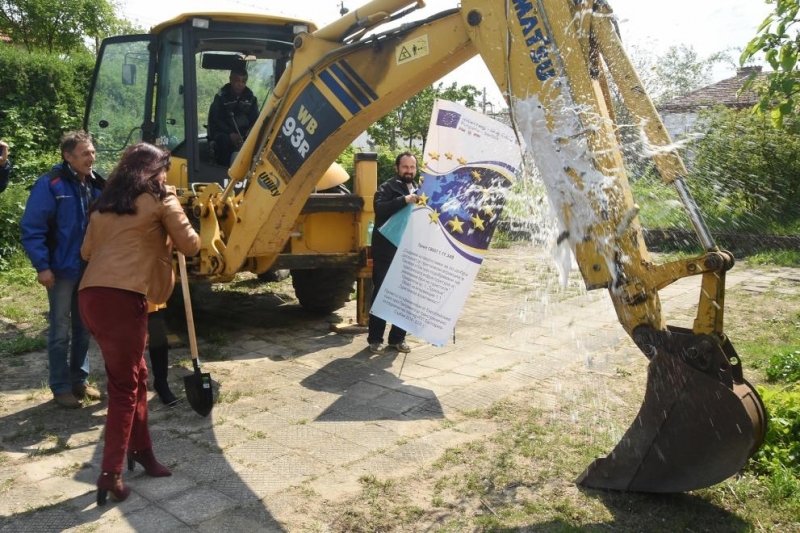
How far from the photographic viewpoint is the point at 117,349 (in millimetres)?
3738

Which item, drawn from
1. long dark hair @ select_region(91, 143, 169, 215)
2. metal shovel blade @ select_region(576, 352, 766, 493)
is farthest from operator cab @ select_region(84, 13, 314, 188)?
metal shovel blade @ select_region(576, 352, 766, 493)

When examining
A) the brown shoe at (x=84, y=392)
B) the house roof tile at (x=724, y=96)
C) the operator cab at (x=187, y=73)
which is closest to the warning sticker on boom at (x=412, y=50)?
the operator cab at (x=187, y=73)

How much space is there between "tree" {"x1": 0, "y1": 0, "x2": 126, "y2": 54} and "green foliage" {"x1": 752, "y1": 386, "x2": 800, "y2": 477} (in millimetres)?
20894

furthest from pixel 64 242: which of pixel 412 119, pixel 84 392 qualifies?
pixel 412 119

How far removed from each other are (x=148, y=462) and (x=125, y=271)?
1089mm

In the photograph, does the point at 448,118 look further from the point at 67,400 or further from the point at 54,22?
the point at 54,22

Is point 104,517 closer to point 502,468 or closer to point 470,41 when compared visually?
point 502,468

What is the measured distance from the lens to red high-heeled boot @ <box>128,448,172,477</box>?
13.3 feet

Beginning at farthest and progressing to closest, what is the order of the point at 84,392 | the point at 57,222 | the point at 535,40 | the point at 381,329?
1. the point at 381,329
2. the point at 84,392
3. the point at 57,222
4. the point at 535,40

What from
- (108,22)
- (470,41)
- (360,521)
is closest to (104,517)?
(360,521)

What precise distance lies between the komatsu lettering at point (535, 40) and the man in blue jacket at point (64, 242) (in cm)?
310

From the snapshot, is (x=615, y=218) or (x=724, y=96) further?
(x=724, y=96)

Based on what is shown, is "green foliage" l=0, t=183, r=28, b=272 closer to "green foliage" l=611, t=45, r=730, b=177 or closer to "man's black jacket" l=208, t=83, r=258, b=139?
"man's black jacket" l=208, t=83, r=258, b=139

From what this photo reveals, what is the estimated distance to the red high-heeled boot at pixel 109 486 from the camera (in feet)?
12.1
